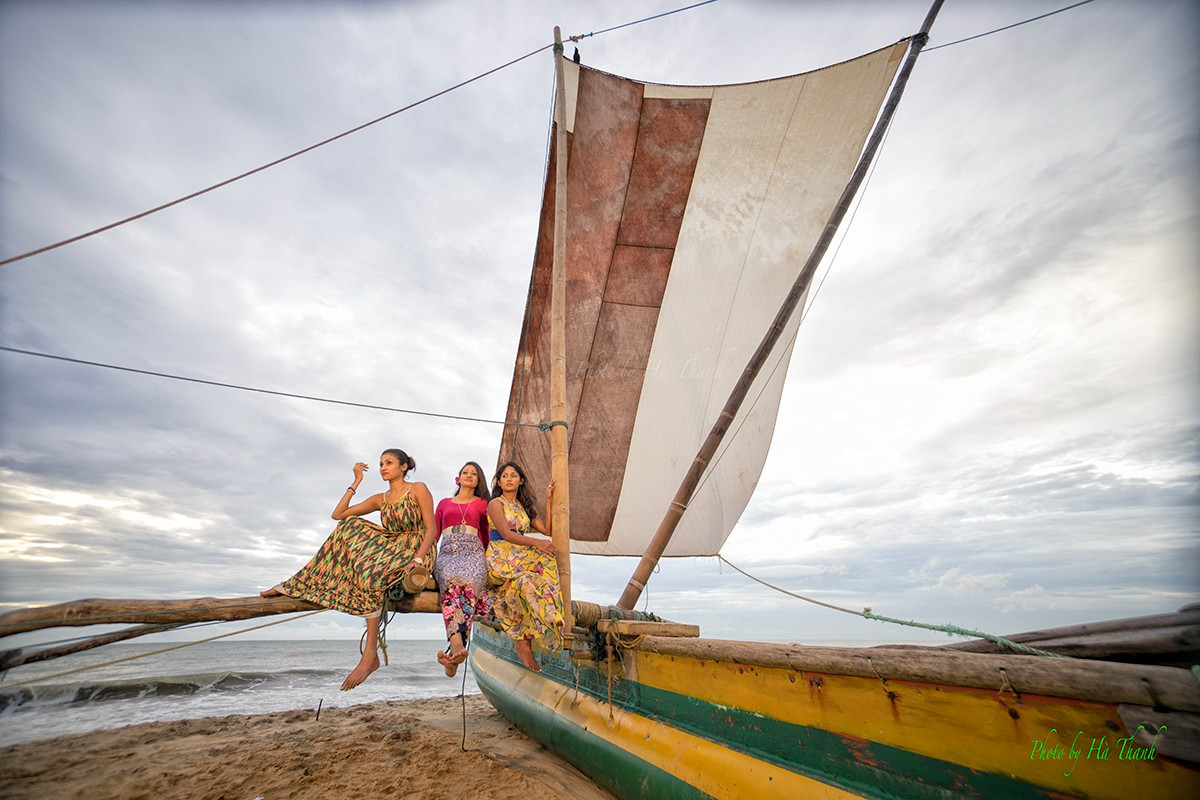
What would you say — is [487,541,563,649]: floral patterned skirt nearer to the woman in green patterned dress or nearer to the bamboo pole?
the bamboo pole

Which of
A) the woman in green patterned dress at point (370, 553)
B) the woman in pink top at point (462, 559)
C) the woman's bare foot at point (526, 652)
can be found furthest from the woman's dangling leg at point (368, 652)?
the woman's bare foot at point (526, 652)

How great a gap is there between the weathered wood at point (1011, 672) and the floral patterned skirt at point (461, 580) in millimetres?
2276

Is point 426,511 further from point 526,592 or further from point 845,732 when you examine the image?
point 845,732

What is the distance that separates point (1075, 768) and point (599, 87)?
7.54 metres

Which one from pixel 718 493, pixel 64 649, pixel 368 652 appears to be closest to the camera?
pixel 64 649

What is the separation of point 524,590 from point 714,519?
4705 mm

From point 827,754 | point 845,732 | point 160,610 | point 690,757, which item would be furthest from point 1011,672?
point 160,610

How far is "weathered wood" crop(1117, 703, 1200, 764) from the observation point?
1.32 m

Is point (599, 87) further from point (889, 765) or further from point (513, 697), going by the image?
point (513, 697)

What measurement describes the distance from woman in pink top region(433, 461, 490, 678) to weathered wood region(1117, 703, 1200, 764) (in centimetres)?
352

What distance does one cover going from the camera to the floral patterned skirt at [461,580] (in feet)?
12.4

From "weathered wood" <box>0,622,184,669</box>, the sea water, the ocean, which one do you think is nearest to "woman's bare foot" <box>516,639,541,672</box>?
"weathered wood" <box>0,622,184,669</box>

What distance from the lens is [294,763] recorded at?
215 inches

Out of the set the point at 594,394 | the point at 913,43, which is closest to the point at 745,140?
the point at 913,43
